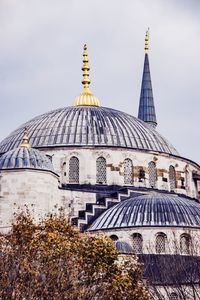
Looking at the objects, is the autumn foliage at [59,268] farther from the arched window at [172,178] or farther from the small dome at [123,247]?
the arched window at [172,178]

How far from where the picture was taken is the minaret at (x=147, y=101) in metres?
87.4

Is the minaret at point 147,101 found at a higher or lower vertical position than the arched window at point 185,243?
higher

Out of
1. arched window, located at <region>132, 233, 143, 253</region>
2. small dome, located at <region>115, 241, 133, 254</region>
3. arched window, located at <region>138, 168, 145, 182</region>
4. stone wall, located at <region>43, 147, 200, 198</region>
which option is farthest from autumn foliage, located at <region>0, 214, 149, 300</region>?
arched window, located at <region>138, 168, 145, 182</region>

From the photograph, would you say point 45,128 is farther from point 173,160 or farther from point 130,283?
point 130,283

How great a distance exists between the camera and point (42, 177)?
53500mm

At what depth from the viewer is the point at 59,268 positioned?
109ft

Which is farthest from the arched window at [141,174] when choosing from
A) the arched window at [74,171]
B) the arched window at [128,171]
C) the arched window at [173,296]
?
the arched window at [173,296]

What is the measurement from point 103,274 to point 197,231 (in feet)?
64.4

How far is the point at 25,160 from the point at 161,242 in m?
8.01

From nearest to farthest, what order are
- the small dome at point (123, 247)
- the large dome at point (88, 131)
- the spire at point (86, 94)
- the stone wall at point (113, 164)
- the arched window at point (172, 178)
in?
the small dome at point (123, 247), the stone wall at point (113, 164), the large dome at point (88, 131), the arched window at point (172, 178), the spire at point (86, 94)

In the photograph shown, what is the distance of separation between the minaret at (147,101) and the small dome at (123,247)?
37.0 metres

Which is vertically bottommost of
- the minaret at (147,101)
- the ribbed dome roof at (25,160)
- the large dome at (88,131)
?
the ribbed dome roof at (25,160)

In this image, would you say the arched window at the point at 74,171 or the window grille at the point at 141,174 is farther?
the window grille at the point at 141,174

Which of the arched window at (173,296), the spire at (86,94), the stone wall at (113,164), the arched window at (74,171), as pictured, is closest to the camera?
the arched window at (173,296)
